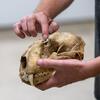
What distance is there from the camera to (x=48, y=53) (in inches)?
31.9

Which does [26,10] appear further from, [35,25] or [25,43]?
[35,25]

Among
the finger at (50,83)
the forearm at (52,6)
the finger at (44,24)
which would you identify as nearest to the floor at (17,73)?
the forearm at (52,6)

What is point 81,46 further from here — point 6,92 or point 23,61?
point 6,92

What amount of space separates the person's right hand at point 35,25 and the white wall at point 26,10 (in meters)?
0.58

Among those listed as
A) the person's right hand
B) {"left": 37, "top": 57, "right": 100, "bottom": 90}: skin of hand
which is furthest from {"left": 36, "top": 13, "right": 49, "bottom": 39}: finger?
{"left": 37, "top": 57, "right": 100, "bottom": 90}: skin of hand

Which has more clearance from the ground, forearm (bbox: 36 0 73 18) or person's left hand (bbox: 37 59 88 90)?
forearm (bbox: 36 0 73 18)

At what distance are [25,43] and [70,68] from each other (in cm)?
86

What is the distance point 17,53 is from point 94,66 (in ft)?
2.90

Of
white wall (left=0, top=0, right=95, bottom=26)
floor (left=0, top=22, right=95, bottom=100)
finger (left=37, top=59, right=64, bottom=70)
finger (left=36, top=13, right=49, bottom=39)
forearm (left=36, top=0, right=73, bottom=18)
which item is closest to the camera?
finger (left=37, top=59, right=64, bottom=70)

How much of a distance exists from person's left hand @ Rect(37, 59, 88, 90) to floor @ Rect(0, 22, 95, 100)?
0.79 metres

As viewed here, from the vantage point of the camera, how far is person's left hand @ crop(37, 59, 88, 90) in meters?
0.73

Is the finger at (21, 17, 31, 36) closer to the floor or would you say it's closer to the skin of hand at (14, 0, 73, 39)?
the skin of hand at (14, 0, 73, 39)

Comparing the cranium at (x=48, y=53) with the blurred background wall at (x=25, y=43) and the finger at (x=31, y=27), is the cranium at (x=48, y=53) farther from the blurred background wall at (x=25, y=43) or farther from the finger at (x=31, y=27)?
the blurred background wall at (x=25, y=43)

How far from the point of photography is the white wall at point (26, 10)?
1455 millimetres
